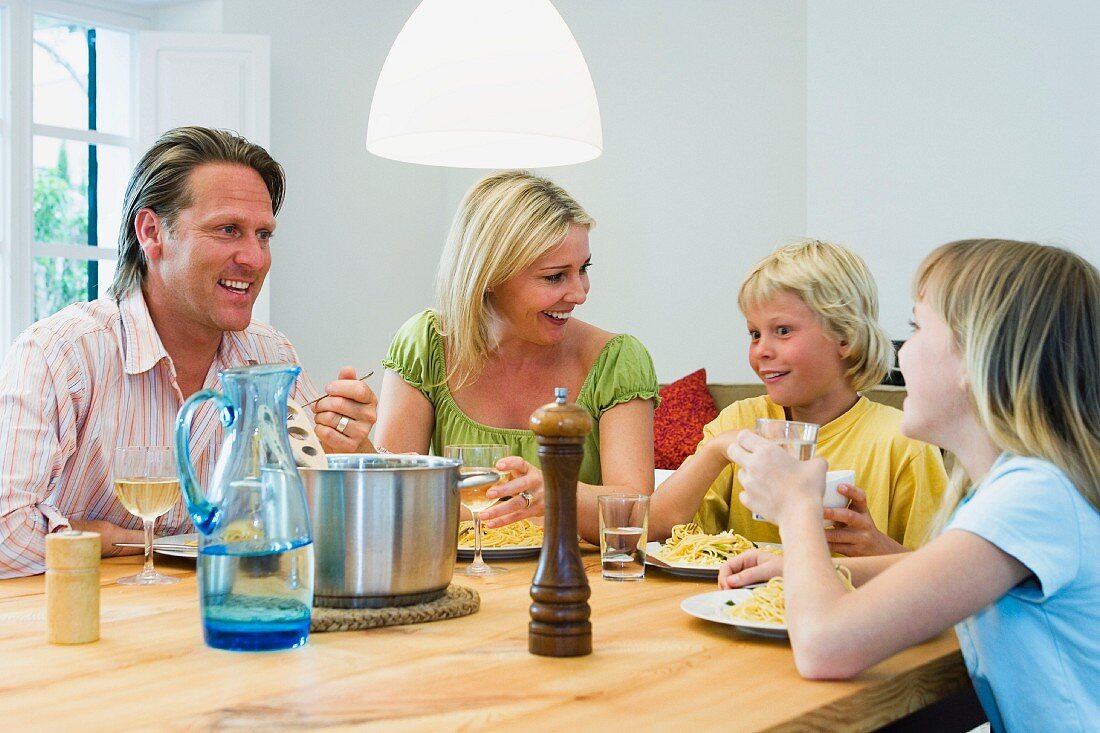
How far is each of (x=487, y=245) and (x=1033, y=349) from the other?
1.28 m

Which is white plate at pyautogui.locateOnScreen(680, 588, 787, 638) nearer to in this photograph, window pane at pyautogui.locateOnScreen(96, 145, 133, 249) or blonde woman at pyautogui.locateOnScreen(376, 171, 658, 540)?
blonde woman at pyautogui.locateOnScreen(376, 171, 658, 540)

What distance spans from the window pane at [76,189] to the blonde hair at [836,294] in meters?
3.49

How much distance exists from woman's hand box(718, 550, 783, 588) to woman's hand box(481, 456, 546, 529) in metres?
0.28

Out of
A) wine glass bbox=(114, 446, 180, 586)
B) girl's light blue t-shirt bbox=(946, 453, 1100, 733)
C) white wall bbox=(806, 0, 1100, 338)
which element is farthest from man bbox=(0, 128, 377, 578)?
white wall bbox=(806, 0, 1100, 338)

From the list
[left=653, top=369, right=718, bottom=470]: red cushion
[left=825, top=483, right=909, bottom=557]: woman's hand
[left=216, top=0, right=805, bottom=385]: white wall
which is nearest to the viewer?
[left=825, top=483, right=909, bottom=557]: woman's hand

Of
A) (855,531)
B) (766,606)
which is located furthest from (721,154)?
(766,606)

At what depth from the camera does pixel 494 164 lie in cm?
210

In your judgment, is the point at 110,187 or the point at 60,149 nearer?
the point at 60,149

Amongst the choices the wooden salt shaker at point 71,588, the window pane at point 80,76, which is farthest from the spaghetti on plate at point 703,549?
the window pane at point 80,76

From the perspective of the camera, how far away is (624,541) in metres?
1.62

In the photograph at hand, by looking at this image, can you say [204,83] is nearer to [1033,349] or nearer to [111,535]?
[111,535]

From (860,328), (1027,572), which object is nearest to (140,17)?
(860,328)

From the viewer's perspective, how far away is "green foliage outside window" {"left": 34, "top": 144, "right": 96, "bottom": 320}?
4.66 meters

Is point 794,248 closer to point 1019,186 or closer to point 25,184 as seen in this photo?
point 1019,186
